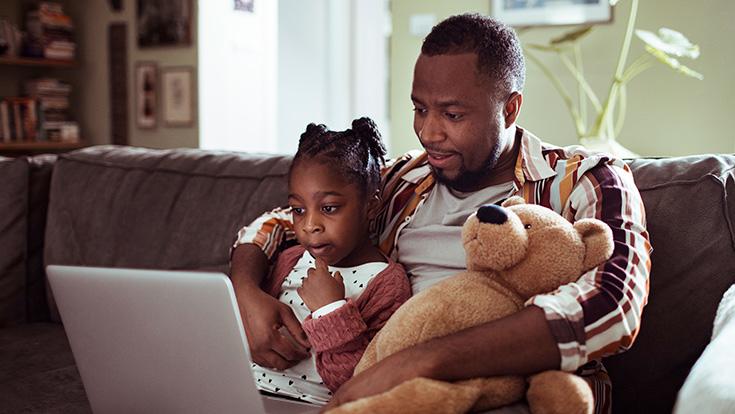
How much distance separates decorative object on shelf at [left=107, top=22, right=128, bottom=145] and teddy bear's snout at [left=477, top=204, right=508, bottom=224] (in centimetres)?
407

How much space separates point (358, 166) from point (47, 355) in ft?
3.08

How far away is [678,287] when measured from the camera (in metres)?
1.50

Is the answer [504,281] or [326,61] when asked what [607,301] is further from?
[326,61]

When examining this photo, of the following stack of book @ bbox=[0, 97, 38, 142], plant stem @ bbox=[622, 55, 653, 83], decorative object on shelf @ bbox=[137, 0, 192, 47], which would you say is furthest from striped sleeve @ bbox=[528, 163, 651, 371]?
stack of book @ bbox=[0, 97, 38, 142]

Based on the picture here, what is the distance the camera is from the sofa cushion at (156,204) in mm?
2035

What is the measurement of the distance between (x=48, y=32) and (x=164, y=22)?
2.47 ft

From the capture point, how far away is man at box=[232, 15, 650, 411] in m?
1.18

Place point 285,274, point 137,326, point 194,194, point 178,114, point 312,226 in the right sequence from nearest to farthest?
point 137,326 → point 312,226 → point 285,274 → point 194,194 → point 178,114

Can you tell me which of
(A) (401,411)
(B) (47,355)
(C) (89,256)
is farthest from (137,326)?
(C) (89,256)

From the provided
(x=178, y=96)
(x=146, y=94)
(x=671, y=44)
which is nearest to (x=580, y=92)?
(x=671, y=44)

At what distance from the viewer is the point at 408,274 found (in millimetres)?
1597

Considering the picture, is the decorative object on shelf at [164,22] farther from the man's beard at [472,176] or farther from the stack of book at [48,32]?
the man's beard at [472,176]

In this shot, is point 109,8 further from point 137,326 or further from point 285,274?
point 137,326

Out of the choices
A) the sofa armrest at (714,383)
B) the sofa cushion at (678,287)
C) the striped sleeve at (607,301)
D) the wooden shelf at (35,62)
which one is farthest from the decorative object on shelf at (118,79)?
the sofa armrest at (714,383)
